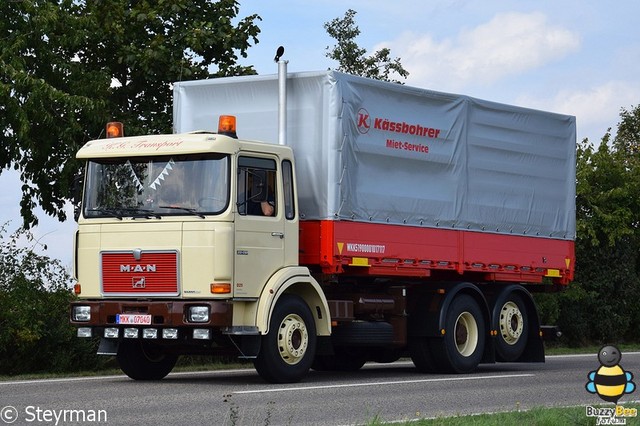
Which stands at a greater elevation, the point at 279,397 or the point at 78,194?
the point at 78,194

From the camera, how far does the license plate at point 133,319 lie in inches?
616

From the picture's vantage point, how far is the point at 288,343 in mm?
16078

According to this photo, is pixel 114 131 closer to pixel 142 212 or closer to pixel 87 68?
pixel 142 212

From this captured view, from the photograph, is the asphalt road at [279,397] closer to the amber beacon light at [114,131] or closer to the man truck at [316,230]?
the man truck at [316,230]

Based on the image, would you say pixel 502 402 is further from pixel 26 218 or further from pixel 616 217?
pixel 616 217

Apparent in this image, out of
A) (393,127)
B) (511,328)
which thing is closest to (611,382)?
(393,127)

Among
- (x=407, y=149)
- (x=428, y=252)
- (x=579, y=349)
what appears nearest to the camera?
(x=407, y=149)

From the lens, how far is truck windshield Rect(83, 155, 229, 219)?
51.5 ft

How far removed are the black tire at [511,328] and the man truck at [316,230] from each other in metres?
0.03

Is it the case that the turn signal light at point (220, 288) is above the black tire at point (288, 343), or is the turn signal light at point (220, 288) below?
above

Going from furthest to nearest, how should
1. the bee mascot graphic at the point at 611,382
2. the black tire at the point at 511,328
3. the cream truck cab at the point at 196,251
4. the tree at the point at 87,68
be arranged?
the tree at the point at 87,68, the black tire at the point at 511,328, the cream truck cab at the point at 196,251, the bee mascot graphic at the point at 611,382

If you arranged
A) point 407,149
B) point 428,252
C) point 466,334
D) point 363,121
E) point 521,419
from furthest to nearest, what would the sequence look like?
point 466,334 → point 428,252 → point 407,149 → point 363,121 → point 521,419

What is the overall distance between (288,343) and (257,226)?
146 cm

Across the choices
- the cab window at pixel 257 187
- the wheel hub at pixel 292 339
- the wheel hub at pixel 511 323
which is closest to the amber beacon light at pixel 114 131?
the cab window at pixel 257 187
